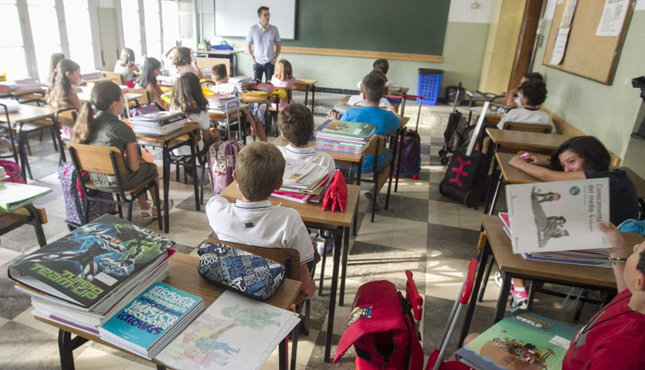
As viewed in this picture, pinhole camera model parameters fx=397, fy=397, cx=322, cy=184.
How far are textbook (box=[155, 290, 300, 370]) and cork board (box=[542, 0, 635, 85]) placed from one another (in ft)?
11.1

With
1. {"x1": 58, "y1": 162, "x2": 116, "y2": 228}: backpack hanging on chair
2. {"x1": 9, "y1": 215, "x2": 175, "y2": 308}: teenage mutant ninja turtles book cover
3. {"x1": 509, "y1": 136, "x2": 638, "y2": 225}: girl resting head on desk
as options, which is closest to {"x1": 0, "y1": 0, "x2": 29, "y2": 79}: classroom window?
{"x1": 58, "y1": 162, "x2": 116, "y2": 228}: backpack hanging on chair

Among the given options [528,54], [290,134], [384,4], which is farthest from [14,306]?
[384,4]

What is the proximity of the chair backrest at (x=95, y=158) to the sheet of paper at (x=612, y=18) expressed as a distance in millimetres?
3680

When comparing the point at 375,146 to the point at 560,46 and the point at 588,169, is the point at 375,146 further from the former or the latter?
the point at 560,46

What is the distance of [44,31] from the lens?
17.8 ft

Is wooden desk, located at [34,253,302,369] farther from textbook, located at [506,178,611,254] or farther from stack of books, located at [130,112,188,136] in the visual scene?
stack of books, located at [130,112,188,136]

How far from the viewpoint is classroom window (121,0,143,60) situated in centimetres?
679

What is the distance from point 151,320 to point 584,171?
6.89 feet

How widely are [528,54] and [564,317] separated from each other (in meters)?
4.81

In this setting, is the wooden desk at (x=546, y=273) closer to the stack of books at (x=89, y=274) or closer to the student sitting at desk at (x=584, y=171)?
the student sitting at desk at (x=584, y=171)

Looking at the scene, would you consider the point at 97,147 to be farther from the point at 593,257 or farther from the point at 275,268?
the point at 593,257

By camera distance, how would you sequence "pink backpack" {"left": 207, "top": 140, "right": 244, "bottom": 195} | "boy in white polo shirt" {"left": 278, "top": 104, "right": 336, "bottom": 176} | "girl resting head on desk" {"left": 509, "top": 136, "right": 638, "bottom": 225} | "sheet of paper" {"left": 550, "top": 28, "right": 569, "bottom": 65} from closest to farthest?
"girl resting head on desk" {"left": 509, "top": 136, "right": 638, "bottom": 225} < "boy in white polo shirt" {"left": 278, "top": 104, "right": 336, "bottom": 176} < "pink backpack" {"left": 207, "top": 140, "right": 244, "bottom": 195} < "sheet of paper" {"left": 550, "top": 28, "right": 569, "bottom": 65}

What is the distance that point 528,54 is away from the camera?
586cm

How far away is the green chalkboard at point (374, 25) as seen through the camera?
7.60 m
